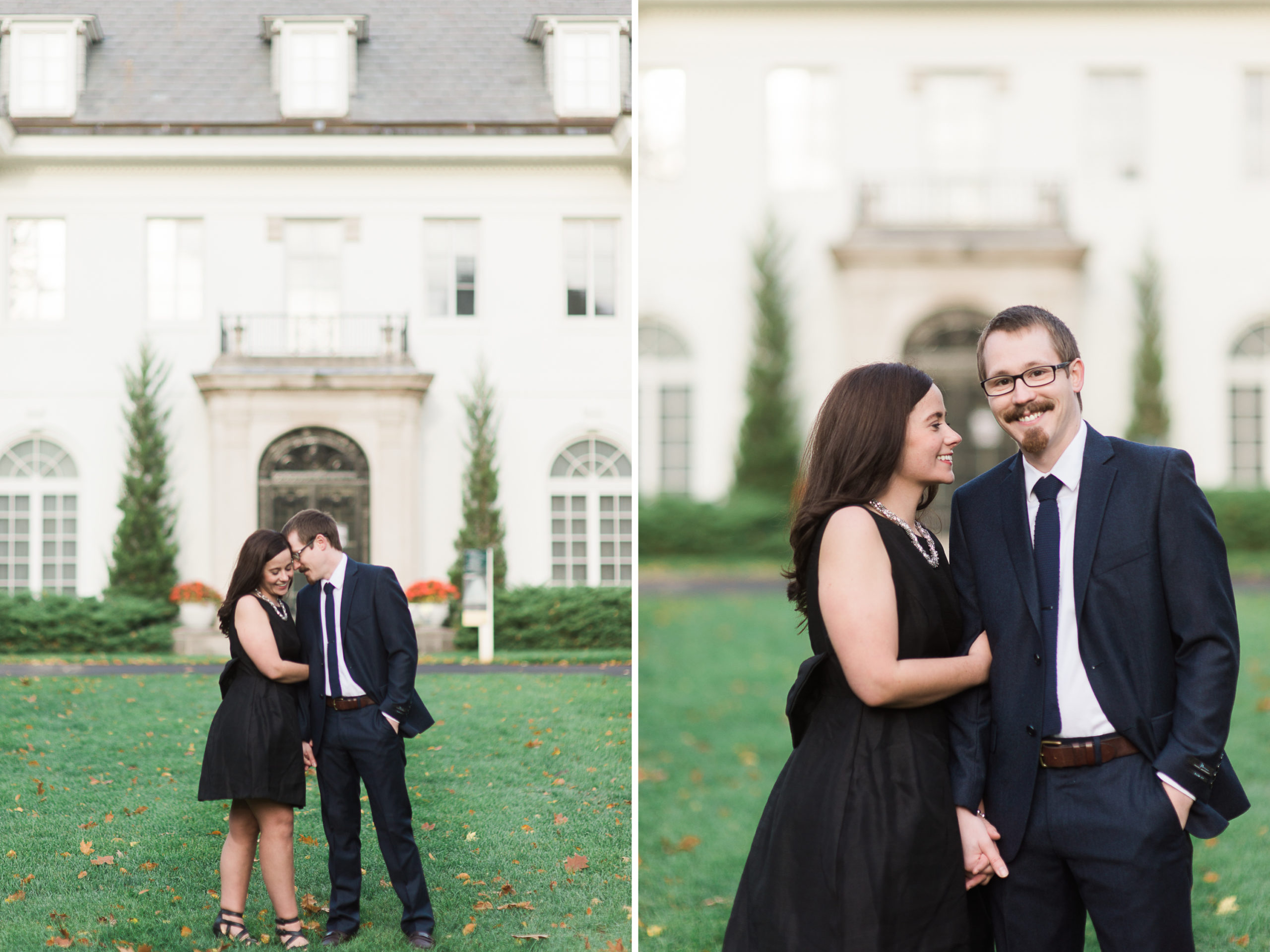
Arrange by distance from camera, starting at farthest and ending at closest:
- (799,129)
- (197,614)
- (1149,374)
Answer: (799,129), (1149,374), (197,614)

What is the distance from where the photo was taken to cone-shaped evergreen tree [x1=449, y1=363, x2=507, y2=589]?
4781 mm

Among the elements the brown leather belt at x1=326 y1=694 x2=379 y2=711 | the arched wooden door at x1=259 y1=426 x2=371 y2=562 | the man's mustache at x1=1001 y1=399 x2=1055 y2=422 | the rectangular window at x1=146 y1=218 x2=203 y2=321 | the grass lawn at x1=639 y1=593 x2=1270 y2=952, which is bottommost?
the grass lawn at x1=639 y1=593 x2=1270 y2=952

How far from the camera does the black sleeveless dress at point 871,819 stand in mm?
3090

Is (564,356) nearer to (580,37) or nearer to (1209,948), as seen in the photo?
(580,37)

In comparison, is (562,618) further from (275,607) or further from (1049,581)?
(1049,581)

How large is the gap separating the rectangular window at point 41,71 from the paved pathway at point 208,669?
6.98 ft

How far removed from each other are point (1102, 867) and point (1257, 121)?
770 inches

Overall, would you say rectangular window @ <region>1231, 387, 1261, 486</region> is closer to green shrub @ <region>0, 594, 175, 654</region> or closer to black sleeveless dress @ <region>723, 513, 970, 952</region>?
black sleeveless dress @ <region>723, 513, 970, 952</region>

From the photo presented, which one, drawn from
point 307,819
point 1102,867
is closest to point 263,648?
point 307,819

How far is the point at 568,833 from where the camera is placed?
4.54m

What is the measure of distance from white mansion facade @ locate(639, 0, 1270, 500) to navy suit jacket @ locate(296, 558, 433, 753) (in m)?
14.9

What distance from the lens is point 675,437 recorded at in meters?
19.7

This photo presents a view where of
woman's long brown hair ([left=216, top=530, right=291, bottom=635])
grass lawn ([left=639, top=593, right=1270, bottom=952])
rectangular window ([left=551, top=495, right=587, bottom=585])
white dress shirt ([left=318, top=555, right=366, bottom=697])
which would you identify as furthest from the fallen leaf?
woman's long brown hair ([left=216, top=530, right=291, bottom=635])

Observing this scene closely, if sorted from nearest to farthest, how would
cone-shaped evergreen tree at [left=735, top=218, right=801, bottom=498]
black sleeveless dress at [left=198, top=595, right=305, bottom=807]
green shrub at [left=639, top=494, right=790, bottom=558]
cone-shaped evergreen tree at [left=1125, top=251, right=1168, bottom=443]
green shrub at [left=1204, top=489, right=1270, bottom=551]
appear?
1. black sleeveless dress at [left=198, top=595, right=305, bottom=807]
2. green shrub at [left=1204, top=489, right=1270, bottom=551]
3. green shrub at [left=639, top=494, right=790, bottom=558]
4. cone-shaped evergreen tree at [left=1125, top=251, right=1168, bottom=443]
5. cone-shaped evergreen tree at [left=735, top=218, right=801, bottom=498]
